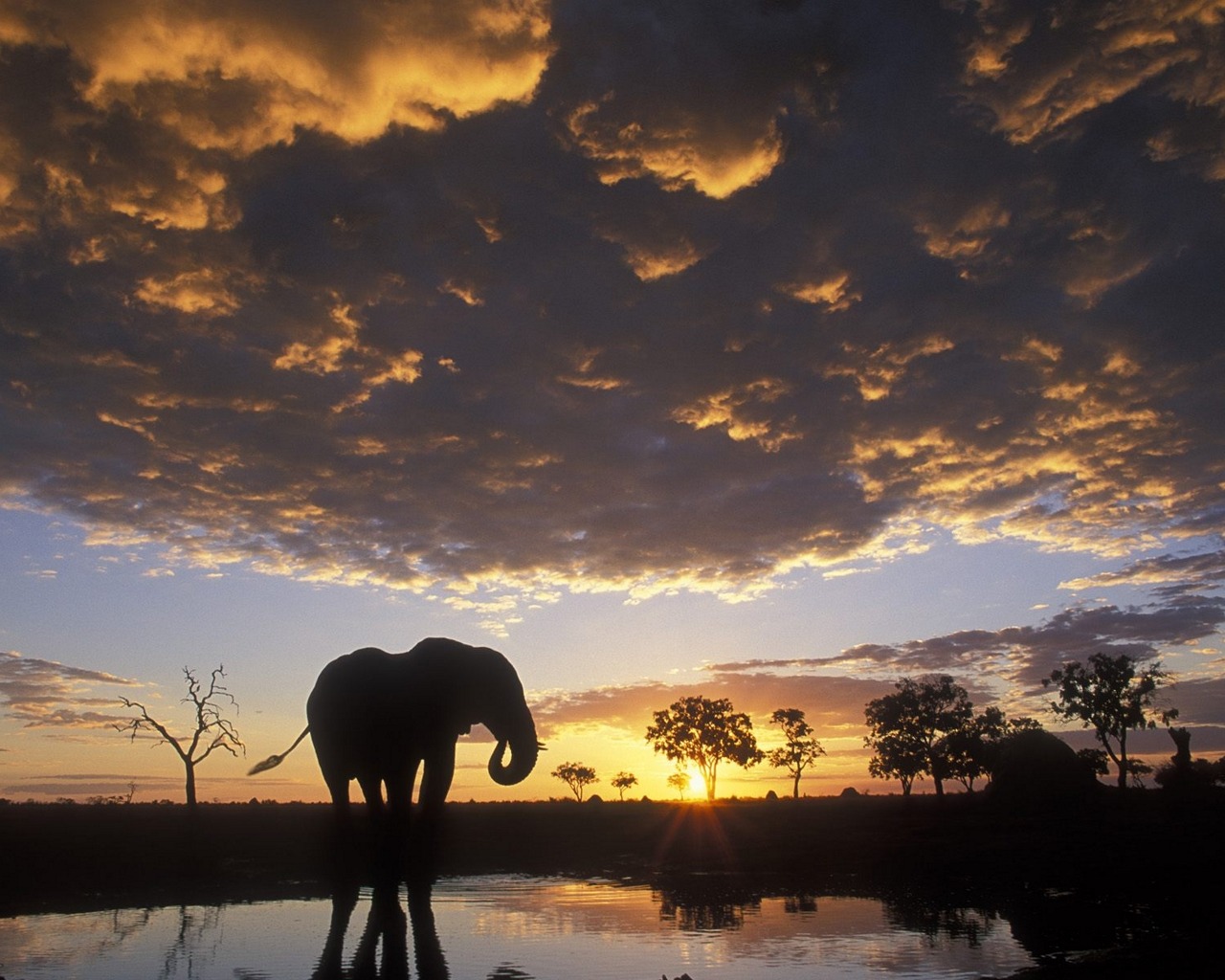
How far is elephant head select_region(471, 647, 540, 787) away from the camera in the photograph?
1892 centimetres

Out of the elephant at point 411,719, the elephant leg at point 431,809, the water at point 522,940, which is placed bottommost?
the water at point 522,940

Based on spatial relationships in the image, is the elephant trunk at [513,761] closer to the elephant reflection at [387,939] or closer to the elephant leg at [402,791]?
the elephant leg at [402,791]

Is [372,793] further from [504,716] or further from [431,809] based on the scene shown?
[504,716]

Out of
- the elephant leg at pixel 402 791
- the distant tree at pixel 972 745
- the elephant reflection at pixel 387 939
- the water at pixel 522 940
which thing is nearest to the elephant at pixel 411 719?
the elephant leg at pixel 402 791

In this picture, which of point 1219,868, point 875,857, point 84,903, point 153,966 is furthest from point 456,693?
point 1219,868

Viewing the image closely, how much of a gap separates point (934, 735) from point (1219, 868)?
5134cm

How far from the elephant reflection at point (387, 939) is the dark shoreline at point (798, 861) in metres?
2.19

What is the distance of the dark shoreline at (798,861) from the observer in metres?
15.0

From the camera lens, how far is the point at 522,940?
11.4 m

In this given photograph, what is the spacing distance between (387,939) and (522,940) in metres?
1.73

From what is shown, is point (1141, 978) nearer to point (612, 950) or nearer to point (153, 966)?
point (612, 950)

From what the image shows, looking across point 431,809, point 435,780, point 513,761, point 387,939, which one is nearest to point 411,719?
point 435,780

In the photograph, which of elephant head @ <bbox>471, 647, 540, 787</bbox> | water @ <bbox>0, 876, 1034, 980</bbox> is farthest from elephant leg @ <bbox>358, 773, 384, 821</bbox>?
elephant head @ <bbox>471, 647, 540, 787</bbox>

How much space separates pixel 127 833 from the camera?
28.9 metres
